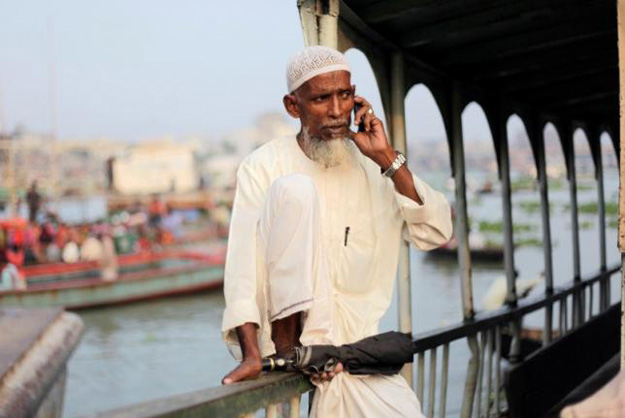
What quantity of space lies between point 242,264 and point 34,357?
426 cm

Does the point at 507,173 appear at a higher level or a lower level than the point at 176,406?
higher

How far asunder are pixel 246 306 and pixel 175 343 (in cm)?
2427

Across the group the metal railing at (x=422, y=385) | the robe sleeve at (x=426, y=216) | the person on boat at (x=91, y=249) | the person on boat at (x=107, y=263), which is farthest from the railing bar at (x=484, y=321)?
the person on boat at (x=91, y=249)

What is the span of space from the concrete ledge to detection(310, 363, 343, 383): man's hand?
2.93 meters

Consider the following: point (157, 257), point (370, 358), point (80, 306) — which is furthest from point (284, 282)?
point (157, 257)

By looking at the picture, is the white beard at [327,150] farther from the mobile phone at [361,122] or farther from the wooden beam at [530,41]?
the wooden beam at [530,41]

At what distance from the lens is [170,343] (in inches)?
1019

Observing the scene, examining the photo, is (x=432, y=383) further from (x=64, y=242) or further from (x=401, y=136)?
(x=64, y=242)

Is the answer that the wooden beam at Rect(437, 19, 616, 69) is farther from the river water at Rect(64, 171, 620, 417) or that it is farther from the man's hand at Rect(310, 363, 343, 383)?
the river water at Rect(64, 171, 620, 417)

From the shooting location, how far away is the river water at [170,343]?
63.0ft

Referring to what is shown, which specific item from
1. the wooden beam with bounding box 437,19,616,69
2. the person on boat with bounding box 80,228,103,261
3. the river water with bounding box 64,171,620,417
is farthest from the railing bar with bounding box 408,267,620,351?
the person on boat with bounding box 80,228,103,261

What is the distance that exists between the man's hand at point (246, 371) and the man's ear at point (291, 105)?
81 cm

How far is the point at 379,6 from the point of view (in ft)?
10.5

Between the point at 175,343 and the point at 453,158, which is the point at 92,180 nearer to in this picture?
the point at 175,343
